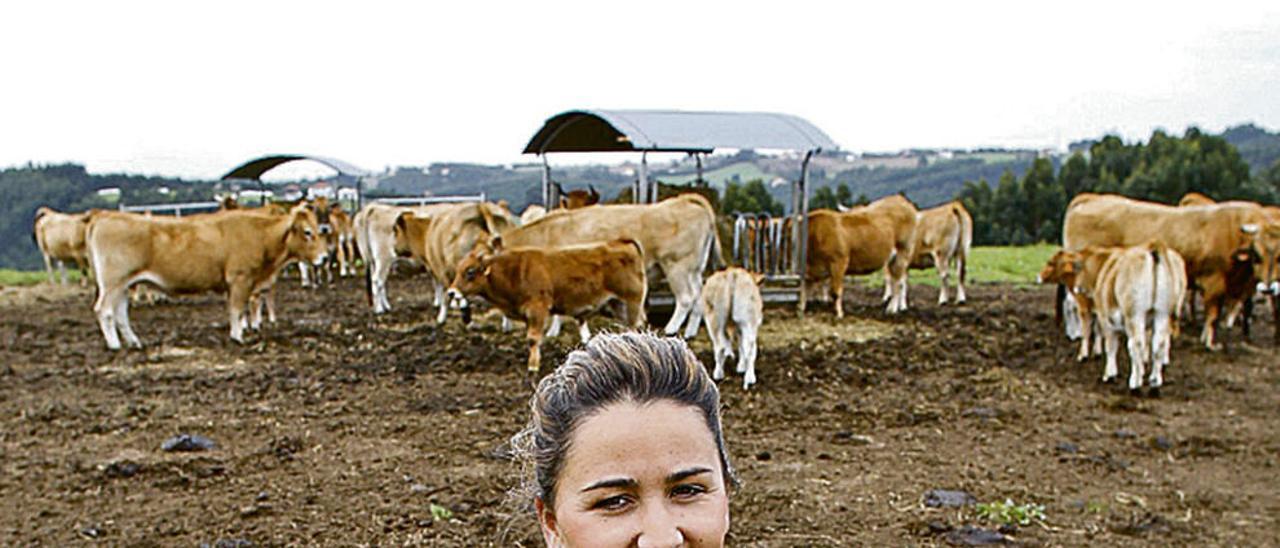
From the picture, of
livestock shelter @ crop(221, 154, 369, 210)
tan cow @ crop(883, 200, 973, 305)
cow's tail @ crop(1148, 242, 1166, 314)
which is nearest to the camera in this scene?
cow's tail @ crop(1148, 242, 1166, 314)

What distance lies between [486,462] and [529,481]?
478 cm

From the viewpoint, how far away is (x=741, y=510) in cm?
616

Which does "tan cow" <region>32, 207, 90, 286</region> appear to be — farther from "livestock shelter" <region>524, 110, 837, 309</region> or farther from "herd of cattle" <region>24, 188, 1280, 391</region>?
"livestock shelter" <region>524, 110, 837, 309</region>

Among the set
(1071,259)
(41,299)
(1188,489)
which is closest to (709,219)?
(1071,259)

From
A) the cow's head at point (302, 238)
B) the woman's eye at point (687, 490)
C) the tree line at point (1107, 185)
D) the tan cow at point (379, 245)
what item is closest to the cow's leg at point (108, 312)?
the cow's head at point (302, 238)

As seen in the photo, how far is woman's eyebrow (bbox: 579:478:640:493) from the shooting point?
2.11 m

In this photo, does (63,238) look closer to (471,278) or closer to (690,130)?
(690,130)

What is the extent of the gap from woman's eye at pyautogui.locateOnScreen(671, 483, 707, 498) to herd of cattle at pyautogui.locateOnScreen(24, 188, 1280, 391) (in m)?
7.56

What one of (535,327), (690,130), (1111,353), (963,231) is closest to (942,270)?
(963,231)

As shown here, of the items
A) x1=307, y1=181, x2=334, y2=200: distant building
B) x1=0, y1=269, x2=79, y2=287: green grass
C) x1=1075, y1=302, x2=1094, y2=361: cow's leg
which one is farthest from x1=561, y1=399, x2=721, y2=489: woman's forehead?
x1=307, y1=181, x2=334, y2=200: distant building

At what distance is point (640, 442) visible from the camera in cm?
215

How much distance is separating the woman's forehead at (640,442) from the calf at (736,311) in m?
7.50

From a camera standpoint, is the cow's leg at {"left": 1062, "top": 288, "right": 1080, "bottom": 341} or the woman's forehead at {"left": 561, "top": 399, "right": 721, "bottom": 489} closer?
the woman's forehead at {"left": 561, "top": 399, "right": 721, "bottom": 489}

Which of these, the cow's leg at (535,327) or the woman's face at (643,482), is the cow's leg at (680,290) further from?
the woman's face at (643,482)
